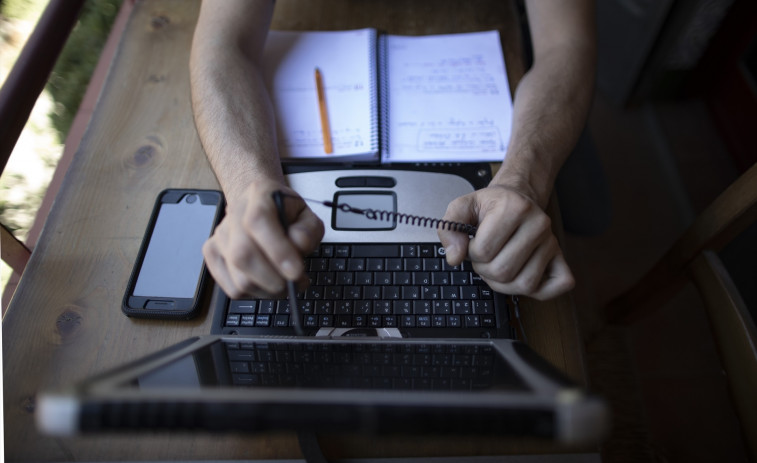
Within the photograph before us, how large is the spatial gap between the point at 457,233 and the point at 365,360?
21 centimetres

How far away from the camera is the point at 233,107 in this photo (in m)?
0.79

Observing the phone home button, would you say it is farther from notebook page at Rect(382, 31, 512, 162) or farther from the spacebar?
notebook page at Rect(382, 31, 512, 162)

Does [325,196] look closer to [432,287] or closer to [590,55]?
[432,287]

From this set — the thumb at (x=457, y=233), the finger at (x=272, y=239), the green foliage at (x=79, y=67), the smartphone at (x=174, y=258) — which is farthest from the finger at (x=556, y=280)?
the green foliage at (x=79, y=67)

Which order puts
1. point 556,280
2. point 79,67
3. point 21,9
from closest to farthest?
point 556,280 → point 21,9 → point 79,67

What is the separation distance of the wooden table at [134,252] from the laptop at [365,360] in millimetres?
103

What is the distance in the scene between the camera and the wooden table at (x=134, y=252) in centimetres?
58

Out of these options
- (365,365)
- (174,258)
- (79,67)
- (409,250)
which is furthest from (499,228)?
(79,67)

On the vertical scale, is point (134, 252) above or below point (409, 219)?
below

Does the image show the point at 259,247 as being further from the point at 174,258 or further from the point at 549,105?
the point at 549,105

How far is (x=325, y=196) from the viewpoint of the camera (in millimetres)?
735

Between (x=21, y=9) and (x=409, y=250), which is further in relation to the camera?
(x=21, y=9)

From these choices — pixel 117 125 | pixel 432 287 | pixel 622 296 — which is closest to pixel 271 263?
pixel 432 287

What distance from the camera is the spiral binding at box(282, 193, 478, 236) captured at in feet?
2.08
